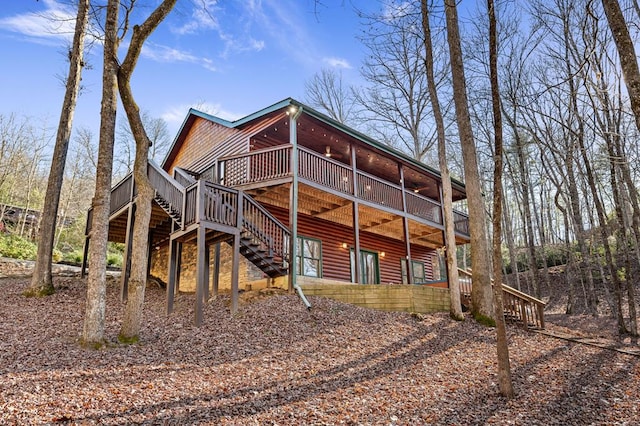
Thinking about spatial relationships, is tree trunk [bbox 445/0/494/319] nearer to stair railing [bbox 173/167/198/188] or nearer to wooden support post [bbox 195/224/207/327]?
wooden support post [bbox 195/224/207/327]

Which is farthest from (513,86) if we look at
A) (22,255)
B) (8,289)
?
(22,255)

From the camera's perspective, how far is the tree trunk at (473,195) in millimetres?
11077

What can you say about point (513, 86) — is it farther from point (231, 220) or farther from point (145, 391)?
point (145, 391)

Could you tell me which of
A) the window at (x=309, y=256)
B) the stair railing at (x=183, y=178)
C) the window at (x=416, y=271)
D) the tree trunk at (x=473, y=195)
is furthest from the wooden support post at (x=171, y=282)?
the window at (x=416, y=271)

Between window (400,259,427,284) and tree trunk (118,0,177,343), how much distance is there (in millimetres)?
13858

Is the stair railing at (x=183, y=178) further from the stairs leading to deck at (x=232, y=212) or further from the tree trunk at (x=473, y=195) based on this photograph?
the tree trunk at (x=473, y=195)

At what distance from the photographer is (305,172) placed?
1243cm

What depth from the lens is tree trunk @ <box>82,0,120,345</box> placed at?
270 inches

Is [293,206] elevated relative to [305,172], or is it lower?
lower

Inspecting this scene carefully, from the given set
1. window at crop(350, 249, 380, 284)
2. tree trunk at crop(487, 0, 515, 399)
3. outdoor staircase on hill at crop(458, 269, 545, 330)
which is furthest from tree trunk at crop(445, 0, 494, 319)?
window at crop(350, 249, 380, 284)

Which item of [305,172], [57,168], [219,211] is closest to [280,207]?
[305,172]

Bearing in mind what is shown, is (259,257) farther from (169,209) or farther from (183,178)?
(183,178)

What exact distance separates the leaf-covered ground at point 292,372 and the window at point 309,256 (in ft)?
15.6

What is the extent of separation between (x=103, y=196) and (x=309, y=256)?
8.76 m
